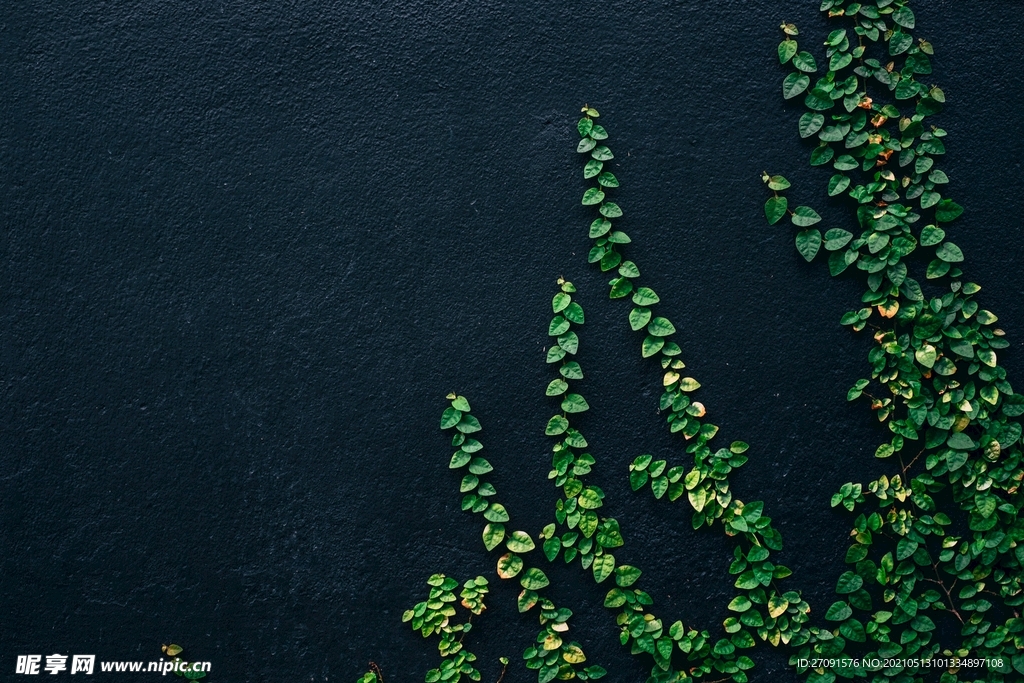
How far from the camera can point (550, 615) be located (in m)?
3.02

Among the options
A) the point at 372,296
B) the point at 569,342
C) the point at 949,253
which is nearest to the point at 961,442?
the point at 949,253

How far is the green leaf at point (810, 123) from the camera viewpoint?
120 inches

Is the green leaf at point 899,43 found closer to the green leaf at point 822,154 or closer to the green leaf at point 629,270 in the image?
the green leaf at point 822,154

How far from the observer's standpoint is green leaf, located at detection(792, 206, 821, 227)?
303 centimetres

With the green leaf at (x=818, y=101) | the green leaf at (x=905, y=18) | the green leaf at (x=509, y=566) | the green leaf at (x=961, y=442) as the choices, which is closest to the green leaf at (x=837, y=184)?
A: the green leaf at (x=818, y=101)

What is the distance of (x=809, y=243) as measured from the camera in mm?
3039

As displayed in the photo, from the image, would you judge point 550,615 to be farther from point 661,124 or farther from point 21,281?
point 21,281

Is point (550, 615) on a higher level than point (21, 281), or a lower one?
lower

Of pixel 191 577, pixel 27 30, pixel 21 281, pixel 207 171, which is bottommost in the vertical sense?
pixel 191 577

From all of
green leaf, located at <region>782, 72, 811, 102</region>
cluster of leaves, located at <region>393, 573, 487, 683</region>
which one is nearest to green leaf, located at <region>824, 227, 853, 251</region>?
green leaf, located at <region>782, 72, 811, 102</region>

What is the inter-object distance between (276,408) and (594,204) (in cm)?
144

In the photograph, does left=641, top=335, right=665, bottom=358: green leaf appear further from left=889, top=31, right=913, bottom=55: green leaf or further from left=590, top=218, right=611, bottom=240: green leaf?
left=889, top=31, right=913, bottom=55: green leaf

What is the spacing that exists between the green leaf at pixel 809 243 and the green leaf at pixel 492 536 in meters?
1.54

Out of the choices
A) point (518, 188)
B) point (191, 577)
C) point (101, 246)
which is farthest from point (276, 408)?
point (518, 188)
